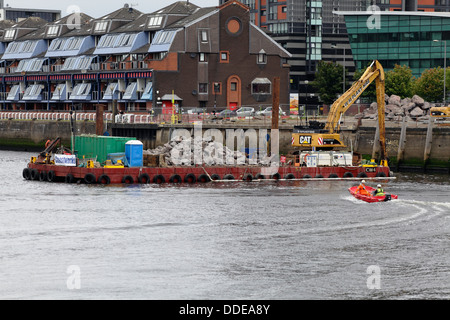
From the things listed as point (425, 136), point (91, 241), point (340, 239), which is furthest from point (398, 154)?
point (91, 241)

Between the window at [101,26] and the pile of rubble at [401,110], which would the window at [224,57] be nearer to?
the window at [101,26]

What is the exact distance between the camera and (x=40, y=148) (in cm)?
12812

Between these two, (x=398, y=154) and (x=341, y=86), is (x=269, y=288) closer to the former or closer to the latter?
(x=398, y=154)

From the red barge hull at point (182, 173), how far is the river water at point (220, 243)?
2.03 m

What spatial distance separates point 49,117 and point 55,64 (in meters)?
18.8

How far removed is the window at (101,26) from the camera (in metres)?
141

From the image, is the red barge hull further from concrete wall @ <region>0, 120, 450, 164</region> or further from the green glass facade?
the green glass facade

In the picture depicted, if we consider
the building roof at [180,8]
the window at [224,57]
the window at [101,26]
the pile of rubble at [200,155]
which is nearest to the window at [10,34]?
the window at [101,26]

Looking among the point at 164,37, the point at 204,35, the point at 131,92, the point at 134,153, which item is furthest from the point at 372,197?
the point at 164,37

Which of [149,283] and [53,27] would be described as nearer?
[149,283]

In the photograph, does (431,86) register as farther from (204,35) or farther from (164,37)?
(164,37)

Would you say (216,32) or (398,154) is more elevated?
(216,32)
